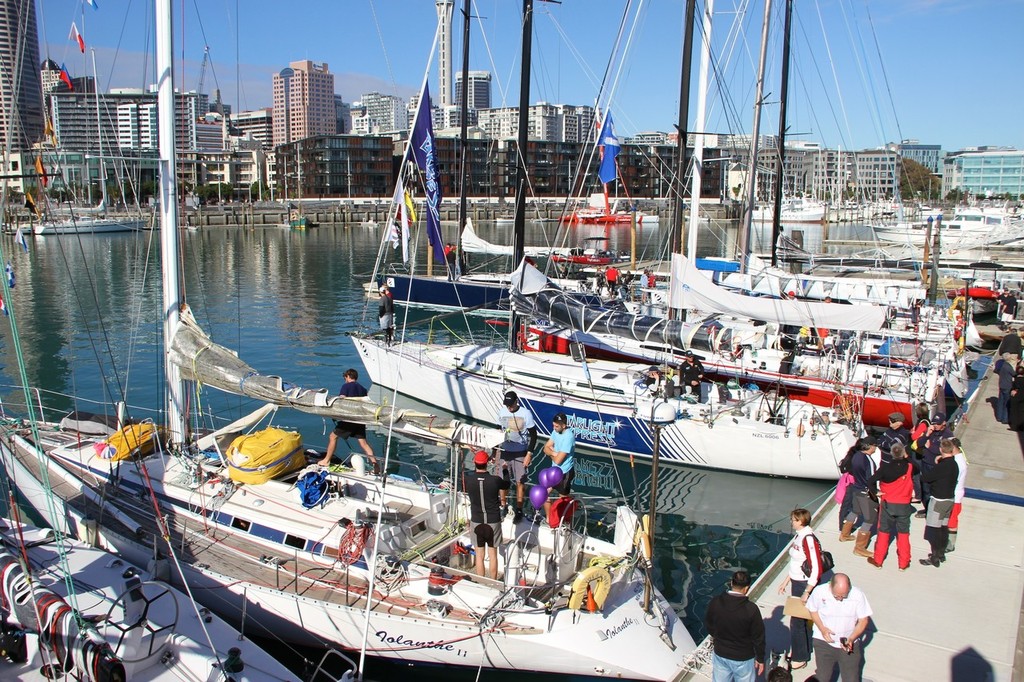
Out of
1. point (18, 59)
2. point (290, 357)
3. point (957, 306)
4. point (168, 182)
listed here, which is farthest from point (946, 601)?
point (957, 306)

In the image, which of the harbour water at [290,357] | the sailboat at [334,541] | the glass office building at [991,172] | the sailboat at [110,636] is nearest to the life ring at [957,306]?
the harbour water at [290,357]

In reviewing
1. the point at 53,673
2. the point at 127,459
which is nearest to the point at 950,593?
the point at 53,673

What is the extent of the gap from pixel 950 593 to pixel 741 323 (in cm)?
1455

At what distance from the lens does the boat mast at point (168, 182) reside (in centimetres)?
1027

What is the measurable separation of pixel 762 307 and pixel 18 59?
14550mm

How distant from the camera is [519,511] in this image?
410 inches

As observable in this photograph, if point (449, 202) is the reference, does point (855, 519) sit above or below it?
below

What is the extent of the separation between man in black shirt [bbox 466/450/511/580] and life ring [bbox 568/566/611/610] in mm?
1170

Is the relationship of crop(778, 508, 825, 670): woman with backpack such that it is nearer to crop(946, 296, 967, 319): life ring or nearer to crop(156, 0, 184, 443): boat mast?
crop(156, 0, 184, 443): boat mast

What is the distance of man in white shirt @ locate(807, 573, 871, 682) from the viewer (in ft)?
22.3

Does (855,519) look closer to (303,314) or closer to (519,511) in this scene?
(519,511)

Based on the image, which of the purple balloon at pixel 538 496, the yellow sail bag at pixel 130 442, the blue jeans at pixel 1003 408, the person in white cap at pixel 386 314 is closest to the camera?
the purple balloon at pixel 538 496

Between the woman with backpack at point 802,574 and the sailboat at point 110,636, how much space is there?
4860 mm

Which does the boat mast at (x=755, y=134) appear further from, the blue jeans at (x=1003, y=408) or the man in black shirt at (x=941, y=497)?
the man in black shirt at (x=941, y=497)
